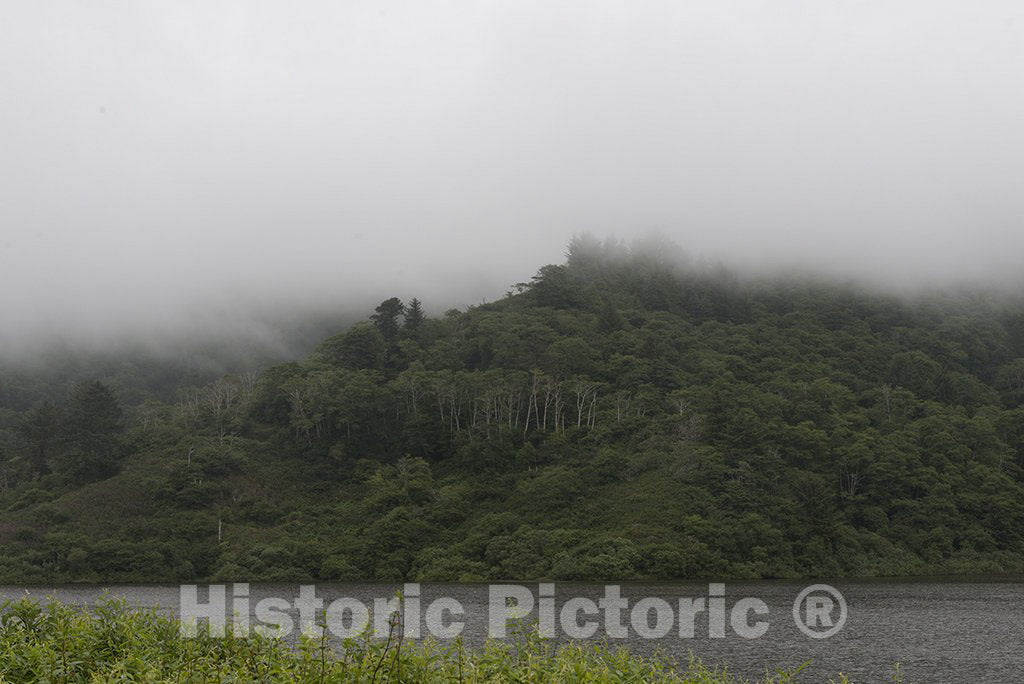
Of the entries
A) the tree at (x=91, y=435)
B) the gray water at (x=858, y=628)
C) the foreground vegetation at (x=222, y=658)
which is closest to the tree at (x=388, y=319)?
the tree at (x=91, y=435)

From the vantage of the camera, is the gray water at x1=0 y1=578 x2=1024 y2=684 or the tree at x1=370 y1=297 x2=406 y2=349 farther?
the tree at x1=370 y1=297 x2=406 y2=349

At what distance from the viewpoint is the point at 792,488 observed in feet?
288

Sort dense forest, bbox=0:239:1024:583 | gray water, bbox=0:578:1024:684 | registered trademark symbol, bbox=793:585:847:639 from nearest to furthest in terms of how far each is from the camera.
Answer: gray water, bbox=0:578:1024:684 < registered trademark symbol, bbox=793:585:847:639 < dense forest, bbox=0:239:1024:583

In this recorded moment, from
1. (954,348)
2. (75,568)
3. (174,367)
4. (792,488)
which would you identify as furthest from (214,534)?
(174,367)

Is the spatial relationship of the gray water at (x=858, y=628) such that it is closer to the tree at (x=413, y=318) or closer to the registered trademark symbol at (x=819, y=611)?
the registered trademark symbol at (x=819, y=611)

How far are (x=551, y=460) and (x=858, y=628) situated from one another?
57.4 metres

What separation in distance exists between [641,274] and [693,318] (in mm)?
17649

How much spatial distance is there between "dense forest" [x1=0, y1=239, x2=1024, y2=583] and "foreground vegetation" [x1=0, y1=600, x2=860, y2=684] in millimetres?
67279

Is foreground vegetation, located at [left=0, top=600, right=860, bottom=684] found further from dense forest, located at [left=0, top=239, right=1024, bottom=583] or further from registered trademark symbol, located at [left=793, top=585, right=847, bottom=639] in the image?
dense forest, located at [left=0, top=239, right=1024, bottom=583]

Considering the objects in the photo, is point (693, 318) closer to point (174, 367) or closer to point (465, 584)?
point (465, 584)

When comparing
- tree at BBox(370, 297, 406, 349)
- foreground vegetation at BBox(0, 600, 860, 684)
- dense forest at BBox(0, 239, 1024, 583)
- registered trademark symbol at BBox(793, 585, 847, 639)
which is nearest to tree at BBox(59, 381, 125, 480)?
dense forest at BBox(0, 239, 1024, 583)

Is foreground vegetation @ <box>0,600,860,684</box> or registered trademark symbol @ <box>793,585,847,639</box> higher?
foreground vegetation @ <box>0,600,860,684</box>

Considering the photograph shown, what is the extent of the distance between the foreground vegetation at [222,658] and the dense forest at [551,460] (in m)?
67.3

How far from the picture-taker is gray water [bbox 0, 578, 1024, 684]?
31.8m
